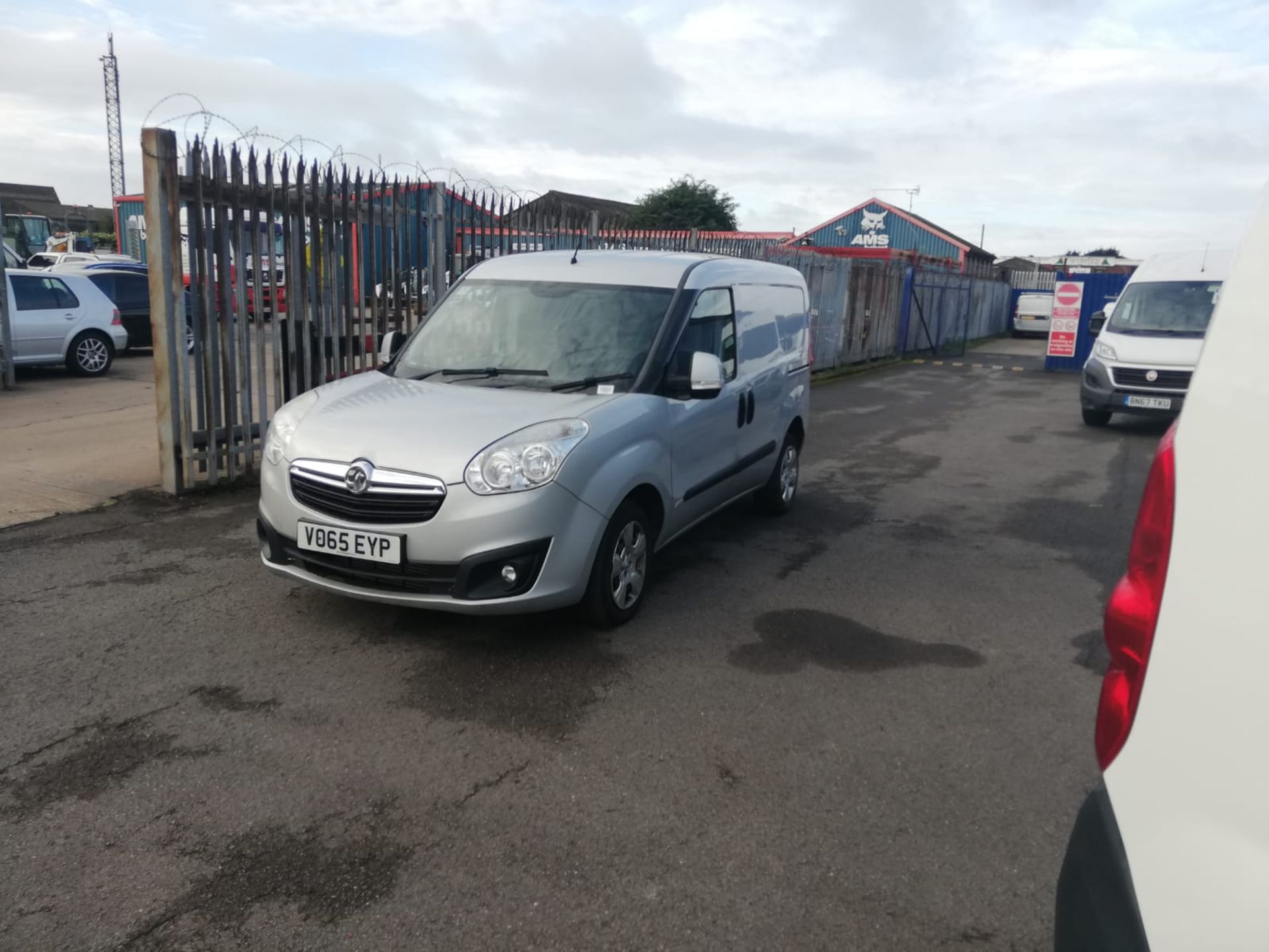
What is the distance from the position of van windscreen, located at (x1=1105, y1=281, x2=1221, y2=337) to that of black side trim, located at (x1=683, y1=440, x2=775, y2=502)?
8.19 m

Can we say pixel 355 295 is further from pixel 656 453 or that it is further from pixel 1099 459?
pixel 1099 459

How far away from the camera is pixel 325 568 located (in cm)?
456

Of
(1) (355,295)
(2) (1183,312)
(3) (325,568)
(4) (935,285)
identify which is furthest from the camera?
(4) (935,285)

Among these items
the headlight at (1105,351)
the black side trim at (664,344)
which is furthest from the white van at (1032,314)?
the black side trim at (664,344)

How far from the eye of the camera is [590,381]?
5.18 metres

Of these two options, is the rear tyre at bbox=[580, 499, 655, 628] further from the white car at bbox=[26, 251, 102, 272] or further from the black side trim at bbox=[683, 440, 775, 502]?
the white car at bbox=[26, 251, 102, 272]

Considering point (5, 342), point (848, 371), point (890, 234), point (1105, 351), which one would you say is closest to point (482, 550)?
point (1105, 351)

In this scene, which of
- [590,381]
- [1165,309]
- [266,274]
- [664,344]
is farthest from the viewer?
[1165,309]

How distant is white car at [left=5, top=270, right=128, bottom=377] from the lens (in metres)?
13.7

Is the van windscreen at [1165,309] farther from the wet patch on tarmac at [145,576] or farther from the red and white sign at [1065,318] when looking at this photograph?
the wet patch on tarmac at [145,576]

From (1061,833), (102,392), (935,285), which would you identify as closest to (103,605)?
(1061,833)

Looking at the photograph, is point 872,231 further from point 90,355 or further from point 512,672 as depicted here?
point 512,672

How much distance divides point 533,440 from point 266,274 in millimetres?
5054

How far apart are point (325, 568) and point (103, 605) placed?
4.67ft
